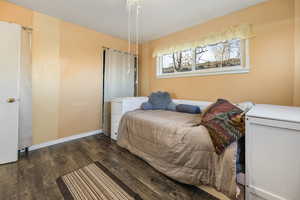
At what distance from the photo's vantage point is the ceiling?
6.40 ft

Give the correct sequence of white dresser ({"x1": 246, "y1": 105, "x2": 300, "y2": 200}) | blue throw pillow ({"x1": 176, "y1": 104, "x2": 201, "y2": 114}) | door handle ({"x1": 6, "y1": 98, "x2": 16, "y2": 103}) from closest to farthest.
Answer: white dresser ({"x1": 246, "y1": 105, "x2": 300, "y2": 200}) < door handle ({"x1": 6, "y1": 98, "x2": 16, "y2": 103}) < blue throw pillow ({"x1": 176, "y1": 104, "x2": 201, "y2": 114})

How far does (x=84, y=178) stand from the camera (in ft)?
4.94

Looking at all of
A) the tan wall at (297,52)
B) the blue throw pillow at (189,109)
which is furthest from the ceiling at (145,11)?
the blue throw pillow at (189,109)

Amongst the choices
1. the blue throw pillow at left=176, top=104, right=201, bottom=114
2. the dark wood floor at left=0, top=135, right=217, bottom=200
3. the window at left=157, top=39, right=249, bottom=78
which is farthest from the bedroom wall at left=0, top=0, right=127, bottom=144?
the blue throw pillow at left=176, top=104, right=201, bottom=114

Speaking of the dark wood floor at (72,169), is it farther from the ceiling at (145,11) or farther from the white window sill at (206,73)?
the ceiling at (145,11)

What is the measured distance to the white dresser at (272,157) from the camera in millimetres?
866

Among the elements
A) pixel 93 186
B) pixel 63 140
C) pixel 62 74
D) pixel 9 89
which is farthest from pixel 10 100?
pixel 93 186

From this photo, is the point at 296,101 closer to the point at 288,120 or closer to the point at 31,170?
the point at 288,120

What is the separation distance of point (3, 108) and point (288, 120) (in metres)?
3.25

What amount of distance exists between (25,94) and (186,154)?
2733mm

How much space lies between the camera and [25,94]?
6.86 ft

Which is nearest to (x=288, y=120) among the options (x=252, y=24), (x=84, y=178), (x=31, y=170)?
(x=252, y=24)

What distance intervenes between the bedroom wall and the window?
1.78m

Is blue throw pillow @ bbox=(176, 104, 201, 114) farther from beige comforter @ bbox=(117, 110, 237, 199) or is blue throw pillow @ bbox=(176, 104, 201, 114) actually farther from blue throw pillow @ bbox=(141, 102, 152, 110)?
beige comforter @ bbox=(117, 110, 237, 199)
